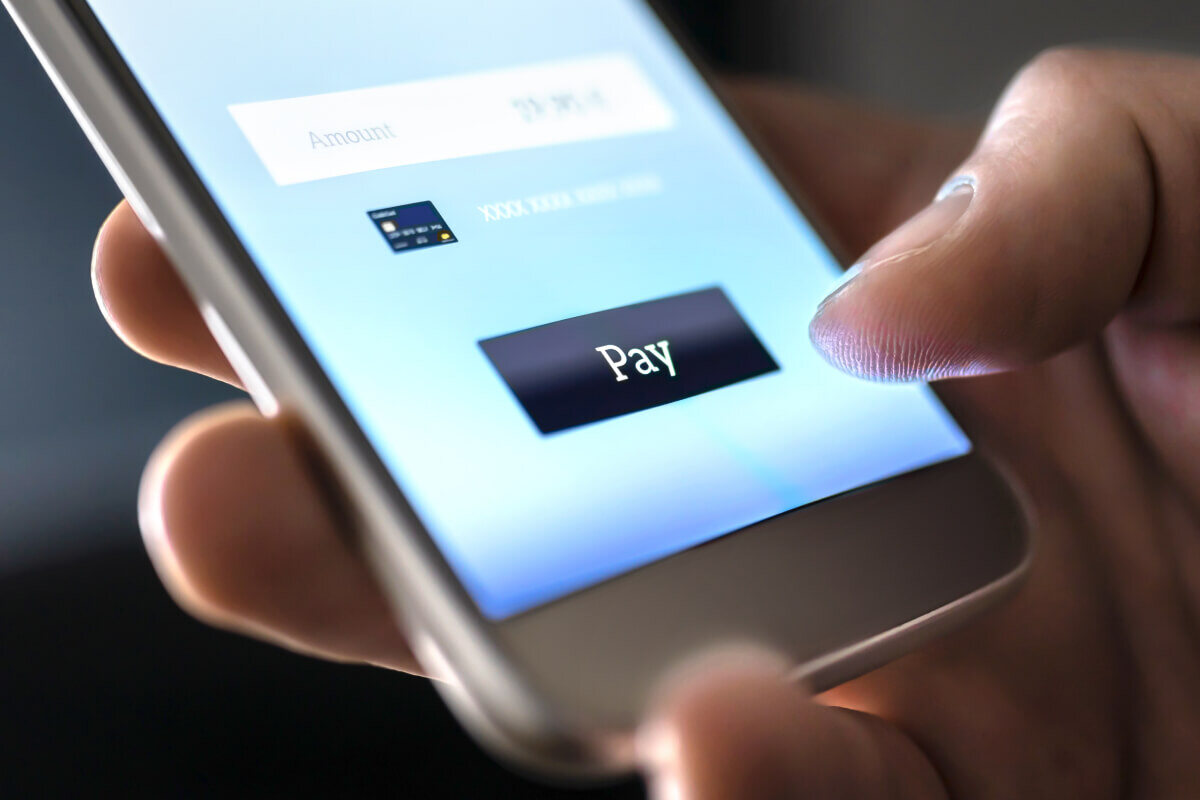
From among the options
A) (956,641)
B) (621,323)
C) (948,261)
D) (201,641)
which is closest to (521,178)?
(621,323)

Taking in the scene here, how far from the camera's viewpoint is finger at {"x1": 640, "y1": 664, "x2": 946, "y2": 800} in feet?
1.07

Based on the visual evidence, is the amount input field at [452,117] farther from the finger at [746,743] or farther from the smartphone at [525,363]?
the finger at [746,743]

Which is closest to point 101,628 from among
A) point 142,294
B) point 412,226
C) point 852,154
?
point 142,294

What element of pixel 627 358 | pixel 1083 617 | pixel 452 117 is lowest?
pixel 1083 617

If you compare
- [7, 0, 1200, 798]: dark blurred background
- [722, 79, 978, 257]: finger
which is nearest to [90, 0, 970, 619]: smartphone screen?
[722, 79, 978, 257]: finger

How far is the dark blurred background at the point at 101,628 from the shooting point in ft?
2.58

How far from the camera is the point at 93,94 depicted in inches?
15.7

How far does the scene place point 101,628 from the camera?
824 millimetres

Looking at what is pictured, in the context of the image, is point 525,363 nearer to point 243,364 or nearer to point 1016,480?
point 243,364

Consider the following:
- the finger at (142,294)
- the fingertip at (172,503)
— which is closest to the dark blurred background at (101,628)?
the finger at (142,294)

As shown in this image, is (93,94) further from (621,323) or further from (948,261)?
(948,261)

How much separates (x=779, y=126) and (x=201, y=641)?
607 millimetres

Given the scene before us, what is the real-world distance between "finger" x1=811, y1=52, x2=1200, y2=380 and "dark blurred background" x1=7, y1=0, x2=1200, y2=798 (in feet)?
1.93

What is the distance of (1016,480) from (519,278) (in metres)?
0.25
